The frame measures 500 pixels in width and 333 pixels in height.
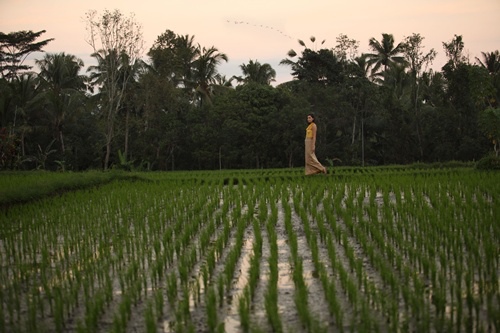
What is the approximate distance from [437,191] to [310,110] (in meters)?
14.9

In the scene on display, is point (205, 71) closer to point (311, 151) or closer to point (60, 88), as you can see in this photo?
point (60, 88)

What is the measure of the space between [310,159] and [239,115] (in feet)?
37.7

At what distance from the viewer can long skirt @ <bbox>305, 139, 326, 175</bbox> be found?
39.4 ft

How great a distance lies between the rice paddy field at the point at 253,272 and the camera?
307 centimetres

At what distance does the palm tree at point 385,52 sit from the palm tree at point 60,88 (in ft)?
49.2

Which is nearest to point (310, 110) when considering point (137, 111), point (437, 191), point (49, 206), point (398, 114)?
point (398, 114)

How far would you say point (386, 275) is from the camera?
3699 mm

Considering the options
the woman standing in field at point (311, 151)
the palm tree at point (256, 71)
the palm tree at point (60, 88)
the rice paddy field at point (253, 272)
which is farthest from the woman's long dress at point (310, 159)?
the palm tree at point (256, 71)

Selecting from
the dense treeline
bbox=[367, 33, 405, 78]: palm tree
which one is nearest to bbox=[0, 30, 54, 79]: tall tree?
the dense treeline

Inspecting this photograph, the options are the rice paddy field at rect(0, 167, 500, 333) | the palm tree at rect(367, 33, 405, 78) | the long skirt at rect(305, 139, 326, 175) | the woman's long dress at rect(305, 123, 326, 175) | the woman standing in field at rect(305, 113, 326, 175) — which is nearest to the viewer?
the rice paddy field at rect(0, 167, 500, 333)

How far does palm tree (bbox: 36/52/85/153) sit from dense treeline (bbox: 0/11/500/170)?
6cm

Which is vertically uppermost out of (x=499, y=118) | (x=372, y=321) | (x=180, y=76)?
(x=180, y=76)

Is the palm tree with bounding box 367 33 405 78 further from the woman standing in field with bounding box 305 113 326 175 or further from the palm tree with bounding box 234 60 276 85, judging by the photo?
the woman standing in field with bounding box 305 113 326 175

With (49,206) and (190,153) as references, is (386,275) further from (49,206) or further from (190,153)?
(190,153)
